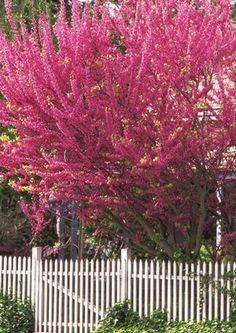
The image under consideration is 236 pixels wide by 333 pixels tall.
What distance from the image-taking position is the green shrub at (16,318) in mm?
12141

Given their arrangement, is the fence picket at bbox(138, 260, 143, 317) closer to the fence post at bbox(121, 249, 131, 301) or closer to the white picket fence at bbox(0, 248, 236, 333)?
the white picket fence at bbox(0, 248, 236, 333)

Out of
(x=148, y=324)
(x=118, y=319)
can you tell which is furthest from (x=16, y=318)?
(x=148, y=324)

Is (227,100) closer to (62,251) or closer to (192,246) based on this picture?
(192,246)

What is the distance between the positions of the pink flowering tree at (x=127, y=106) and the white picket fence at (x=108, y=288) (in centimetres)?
96

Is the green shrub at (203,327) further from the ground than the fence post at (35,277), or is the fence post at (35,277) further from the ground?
the fence post at (35,277)

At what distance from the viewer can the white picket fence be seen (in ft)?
35.0

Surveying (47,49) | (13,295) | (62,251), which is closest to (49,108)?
(47,49)

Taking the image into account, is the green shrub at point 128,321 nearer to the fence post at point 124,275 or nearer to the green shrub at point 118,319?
the green shrub at point 118,319

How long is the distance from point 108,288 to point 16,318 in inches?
65.0

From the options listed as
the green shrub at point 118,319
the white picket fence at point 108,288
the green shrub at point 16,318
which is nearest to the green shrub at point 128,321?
the green shrub at point 118,319

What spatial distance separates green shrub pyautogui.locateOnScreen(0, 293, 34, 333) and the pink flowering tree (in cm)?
248

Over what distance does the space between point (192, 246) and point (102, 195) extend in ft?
5.87

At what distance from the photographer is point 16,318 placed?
12.2 meters

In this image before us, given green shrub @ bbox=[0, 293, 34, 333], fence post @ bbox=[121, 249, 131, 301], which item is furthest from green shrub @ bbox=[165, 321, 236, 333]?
green shrub @ bbox=[0, 293, 34, 333]
